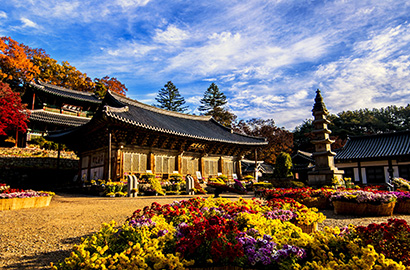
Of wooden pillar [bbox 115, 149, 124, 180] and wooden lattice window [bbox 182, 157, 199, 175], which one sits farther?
wooden lattice window [bbox 182, 157, 199, 175]

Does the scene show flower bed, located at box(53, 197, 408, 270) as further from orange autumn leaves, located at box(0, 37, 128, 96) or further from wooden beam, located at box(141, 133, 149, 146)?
orange autumn leaves, located at box(0, 37, 128, 96)

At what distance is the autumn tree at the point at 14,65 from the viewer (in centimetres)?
3362

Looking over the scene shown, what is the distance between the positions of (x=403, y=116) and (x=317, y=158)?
180 feet

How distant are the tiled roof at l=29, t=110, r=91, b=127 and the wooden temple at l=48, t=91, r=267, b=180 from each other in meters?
5.94

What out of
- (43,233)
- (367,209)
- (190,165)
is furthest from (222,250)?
(190,165)

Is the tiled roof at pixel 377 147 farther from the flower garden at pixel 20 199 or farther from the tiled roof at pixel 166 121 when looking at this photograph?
the flower garden at pixel 20 199

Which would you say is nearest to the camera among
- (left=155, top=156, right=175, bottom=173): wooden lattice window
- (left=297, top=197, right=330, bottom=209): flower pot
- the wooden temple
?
(left=297, top=197, right=330, bottom=209): flower pot

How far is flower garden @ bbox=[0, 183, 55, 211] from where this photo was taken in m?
8.73

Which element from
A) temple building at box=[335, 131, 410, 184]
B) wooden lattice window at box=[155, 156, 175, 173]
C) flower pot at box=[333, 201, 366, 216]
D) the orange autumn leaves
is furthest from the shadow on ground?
the orange autumn leaves

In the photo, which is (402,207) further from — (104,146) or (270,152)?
(270,152)

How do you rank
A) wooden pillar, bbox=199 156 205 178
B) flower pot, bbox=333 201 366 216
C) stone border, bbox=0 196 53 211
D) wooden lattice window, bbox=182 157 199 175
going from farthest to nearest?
wooden pillar, bbox=199 156 205 178 → wooden lattice window, bbox=182 157 199 175 → stone border, bbox=0 196 53 211 → flower pot, bbox=333 201 366 216

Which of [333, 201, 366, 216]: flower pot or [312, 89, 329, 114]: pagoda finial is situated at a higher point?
[312, 89, 329, 114]: pagoda finial

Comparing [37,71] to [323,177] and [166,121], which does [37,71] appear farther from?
[323,177]

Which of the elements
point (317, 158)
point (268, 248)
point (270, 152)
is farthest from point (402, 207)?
point (270, 152)
